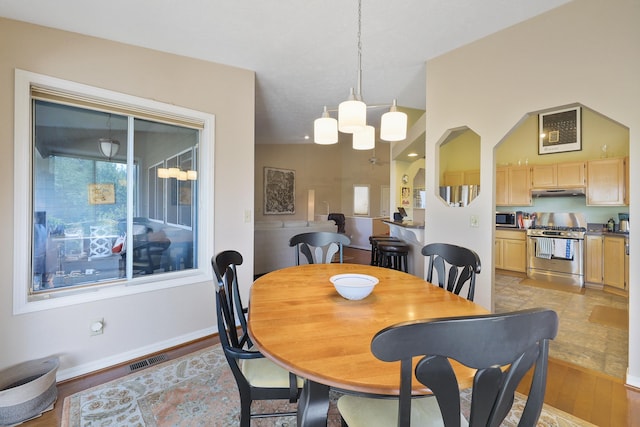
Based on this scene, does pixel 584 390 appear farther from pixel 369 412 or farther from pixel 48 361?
pixel 48 361

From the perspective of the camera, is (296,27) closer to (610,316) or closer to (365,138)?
(365,138)

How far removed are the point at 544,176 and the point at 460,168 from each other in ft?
4.99

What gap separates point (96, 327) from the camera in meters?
2.21

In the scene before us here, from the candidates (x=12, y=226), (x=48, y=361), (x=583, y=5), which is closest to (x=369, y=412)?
(x=48, y=361)

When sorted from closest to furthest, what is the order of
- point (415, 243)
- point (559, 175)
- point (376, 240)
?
point (415, 243) → point (376, 240) → point (559, 175)

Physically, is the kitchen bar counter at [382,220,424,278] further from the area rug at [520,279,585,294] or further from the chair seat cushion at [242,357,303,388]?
the chair seat cushion at [242,357,303,388]

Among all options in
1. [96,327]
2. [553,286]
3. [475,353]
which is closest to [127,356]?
[96,327]

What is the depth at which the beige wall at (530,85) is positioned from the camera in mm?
1880

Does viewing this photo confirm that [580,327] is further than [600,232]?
No

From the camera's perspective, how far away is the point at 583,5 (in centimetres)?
201

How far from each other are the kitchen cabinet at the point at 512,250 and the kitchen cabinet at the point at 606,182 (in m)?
1.13

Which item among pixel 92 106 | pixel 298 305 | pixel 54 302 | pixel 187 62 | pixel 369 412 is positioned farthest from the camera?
pixel 187 62

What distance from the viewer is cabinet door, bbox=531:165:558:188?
4.83m

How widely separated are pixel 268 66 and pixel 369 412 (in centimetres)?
308
